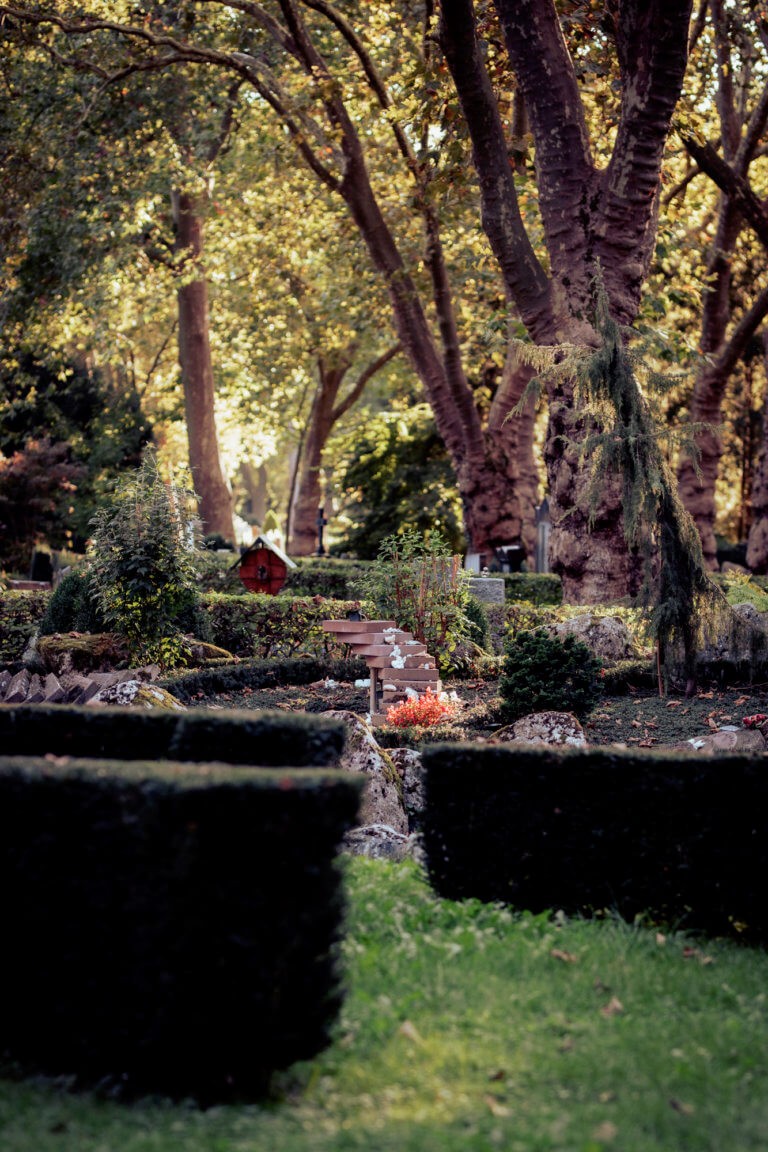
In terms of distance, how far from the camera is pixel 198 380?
25734mm

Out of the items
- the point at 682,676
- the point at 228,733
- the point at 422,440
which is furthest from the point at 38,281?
the point at 228,733

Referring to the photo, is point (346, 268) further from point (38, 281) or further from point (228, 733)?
point (228, 733)

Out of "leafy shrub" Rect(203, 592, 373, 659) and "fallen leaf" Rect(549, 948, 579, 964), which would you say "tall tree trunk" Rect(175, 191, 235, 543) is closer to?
"leafy shrub" Rect(203, 592, 373, 659)

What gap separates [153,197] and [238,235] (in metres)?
5.77

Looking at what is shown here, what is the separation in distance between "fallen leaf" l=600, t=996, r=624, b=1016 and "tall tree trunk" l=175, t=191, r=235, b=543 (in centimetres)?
2150

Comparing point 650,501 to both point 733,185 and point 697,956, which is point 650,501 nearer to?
point 697,956

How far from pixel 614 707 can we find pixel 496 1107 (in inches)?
279

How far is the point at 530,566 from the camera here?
76.9 ft

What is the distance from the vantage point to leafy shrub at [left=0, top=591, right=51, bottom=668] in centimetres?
1380

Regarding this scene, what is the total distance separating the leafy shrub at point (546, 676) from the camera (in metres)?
9.52

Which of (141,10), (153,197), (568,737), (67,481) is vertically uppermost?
(141,10)

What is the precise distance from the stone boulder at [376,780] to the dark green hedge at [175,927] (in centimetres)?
336

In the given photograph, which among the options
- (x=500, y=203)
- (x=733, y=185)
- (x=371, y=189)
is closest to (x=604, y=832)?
(x=500, y=203)

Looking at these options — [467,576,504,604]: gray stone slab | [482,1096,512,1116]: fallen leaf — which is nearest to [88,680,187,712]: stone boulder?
[482,1096,512,1116]: fallen leaf
